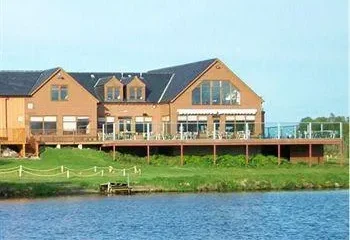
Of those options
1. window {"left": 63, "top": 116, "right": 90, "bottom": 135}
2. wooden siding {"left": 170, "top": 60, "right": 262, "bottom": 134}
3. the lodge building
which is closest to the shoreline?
the lodge building

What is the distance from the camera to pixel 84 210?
39406 mm

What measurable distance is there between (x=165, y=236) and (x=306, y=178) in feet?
72.6

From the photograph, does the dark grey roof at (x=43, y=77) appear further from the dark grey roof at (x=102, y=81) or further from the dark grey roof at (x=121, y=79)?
the dark grey roof at (x=102, y=81)

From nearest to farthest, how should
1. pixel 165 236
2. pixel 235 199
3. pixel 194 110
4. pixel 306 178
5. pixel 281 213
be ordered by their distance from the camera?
pixel 165 236 < pixel 281 213 < pixel 235 199 < pixel 306 178 < pixel 194 110

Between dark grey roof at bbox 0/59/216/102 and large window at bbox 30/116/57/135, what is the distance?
1.93m

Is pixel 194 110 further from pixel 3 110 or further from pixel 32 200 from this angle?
pixel 32 200

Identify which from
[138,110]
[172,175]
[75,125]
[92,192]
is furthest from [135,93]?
[92,192]

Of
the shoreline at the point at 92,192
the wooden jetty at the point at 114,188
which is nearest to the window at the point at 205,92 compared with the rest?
the shoreline at the point at 92,192

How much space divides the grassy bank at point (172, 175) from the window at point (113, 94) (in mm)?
7607

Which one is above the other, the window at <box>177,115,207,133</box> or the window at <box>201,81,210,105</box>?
the window at <box>201,81,210,105</box>

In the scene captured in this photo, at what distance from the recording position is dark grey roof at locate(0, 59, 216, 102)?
65644 millimetres

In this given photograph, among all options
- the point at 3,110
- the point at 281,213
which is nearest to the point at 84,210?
the point at 281,213

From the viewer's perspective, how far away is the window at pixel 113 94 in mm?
67438

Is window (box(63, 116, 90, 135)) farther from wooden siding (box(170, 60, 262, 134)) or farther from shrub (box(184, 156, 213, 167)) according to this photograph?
shrub (box(184, 156, 213, 167))
